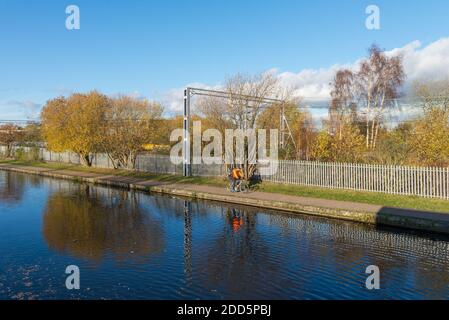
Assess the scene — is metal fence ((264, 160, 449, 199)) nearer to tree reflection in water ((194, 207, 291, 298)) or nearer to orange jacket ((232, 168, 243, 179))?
orange jacket ((232, 168, 243, 179))

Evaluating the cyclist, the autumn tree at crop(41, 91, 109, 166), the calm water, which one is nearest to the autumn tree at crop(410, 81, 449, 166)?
the calm water

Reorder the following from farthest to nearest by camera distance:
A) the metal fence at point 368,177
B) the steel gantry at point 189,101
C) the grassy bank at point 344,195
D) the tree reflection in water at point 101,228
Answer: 1. the steel gantry at point 189,101
2. the metal fence at point 368,177
3. the grassy bank at point 344,195
4. the tree reflection in water at point 101,228

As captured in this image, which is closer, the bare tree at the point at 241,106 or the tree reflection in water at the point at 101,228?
the tree reflection in water at the point at 101,228

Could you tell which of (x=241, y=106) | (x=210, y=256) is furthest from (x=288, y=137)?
(x=210, y=256)

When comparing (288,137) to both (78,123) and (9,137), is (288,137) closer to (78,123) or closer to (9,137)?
(78,123)

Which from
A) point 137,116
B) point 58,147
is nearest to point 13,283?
point 137,116

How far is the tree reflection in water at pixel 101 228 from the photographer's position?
38.0 ft

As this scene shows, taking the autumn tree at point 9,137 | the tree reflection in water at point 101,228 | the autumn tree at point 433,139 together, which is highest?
the autumn tree at point 9,137

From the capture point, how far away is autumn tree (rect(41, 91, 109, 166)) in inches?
1512

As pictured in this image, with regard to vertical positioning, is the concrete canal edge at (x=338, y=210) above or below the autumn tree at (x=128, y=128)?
below

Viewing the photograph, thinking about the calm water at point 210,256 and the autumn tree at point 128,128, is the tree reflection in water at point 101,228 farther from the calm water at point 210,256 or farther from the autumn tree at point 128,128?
the autumn tree at point 128,128

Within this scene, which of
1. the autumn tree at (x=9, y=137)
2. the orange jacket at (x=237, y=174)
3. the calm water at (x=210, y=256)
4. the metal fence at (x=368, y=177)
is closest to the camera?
the calm water at (x=210, y=256)

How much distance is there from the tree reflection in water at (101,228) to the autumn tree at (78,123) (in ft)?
55.4

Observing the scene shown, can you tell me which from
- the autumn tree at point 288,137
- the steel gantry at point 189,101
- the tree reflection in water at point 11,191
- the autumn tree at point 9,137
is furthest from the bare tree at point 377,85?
the autumn tree at point 9,137
